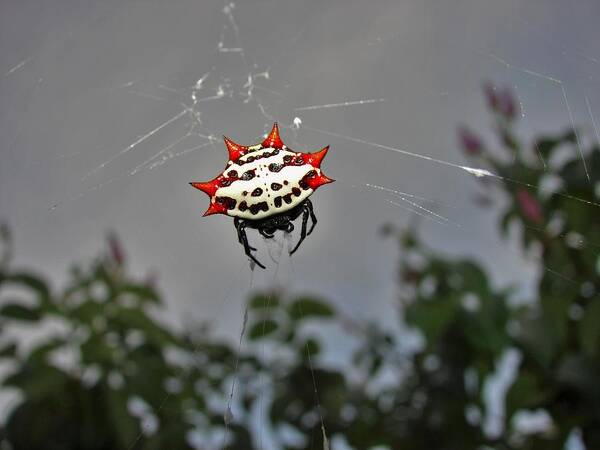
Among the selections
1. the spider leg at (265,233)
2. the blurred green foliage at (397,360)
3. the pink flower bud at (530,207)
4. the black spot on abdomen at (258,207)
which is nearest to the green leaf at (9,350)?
the blurred green foliage at (397,360)

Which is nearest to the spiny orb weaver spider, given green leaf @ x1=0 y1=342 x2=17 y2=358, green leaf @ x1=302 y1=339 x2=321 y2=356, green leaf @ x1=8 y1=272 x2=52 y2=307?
green leaf @ x1=302 y1=339 x2=321 y2=356

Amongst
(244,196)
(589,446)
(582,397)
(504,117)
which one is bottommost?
(589,446)

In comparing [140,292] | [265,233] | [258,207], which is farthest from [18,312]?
[258,207]

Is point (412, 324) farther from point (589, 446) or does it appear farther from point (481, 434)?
point (589, 446)

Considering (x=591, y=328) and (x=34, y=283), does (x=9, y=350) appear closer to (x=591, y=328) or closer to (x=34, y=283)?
(x=34, y=283)

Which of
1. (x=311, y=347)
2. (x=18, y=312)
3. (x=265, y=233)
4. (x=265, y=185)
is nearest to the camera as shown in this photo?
(x=265, y=185)

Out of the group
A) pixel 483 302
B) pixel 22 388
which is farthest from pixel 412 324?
pixel 22 388
